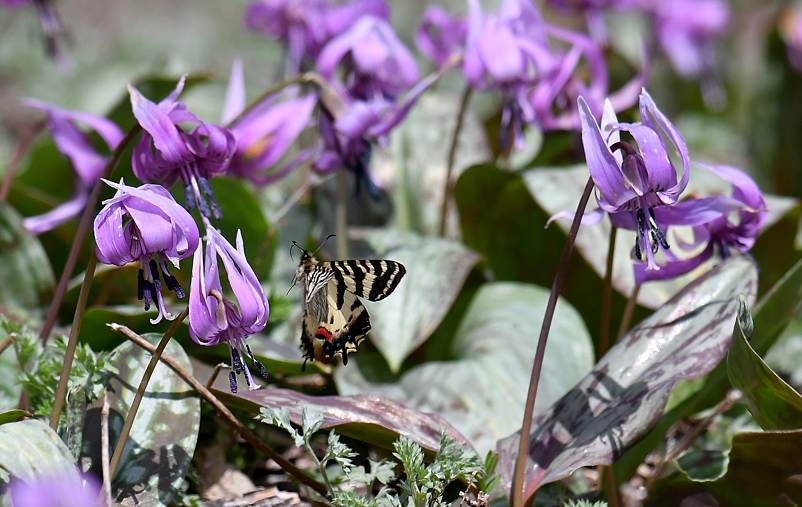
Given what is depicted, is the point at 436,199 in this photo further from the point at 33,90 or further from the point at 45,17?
the point at 33,90

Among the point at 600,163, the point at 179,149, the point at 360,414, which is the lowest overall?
the point at 360,414

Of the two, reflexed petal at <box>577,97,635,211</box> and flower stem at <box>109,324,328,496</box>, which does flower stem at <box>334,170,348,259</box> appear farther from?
reflexed petal at <box>577,97,635,211</box>

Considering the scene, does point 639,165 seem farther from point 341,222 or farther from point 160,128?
point 341,222

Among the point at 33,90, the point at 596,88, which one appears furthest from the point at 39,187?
the point at 33,90

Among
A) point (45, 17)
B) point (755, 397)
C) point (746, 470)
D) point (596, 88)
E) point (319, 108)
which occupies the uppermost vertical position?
point (45, 17)

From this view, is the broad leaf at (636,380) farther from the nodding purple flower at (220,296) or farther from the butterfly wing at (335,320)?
the nodding purple flower at (220,296)

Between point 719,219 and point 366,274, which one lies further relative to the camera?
point 719,219

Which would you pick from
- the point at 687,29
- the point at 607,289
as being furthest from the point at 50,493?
the point at 687,29
